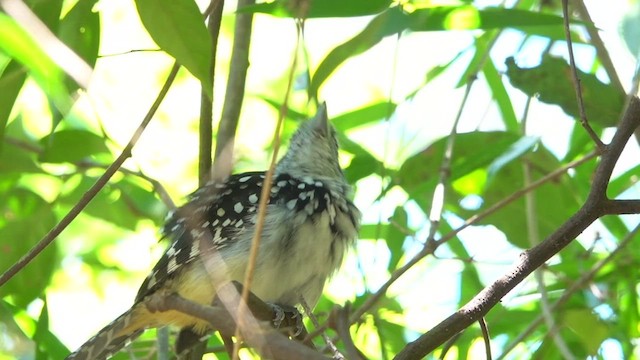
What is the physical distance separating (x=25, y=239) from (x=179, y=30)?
93 centimetres

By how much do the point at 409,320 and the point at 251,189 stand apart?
875 mm

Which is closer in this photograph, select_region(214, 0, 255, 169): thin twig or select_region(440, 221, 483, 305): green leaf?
select_region(214, 0, 255, 169): thin twig

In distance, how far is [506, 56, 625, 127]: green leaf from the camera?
1.90 m

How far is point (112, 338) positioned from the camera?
7.11ft

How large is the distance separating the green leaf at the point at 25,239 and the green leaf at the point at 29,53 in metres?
0.89

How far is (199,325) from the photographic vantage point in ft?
7.27

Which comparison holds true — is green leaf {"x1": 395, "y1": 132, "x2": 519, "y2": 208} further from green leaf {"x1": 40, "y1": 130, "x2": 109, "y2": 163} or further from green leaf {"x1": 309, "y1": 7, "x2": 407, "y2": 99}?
green leaf {"x1": 40, "y1": 130, "x2": 109, "y2": 163}

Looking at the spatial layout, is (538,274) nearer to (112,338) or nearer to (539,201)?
(539,201)

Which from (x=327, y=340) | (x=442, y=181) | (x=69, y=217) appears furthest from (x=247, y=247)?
(x=327, y=340)

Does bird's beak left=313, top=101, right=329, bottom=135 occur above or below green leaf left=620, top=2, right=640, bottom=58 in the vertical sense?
above

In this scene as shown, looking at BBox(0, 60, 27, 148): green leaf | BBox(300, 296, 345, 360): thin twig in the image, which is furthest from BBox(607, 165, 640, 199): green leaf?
BBox(0, 60, 27, 148): green leaf

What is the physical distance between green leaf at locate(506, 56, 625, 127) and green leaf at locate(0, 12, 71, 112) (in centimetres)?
99

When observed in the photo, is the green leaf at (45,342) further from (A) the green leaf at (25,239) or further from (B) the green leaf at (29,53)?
(B) the green leaf at (29,53)

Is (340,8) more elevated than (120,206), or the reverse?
(120,206)
